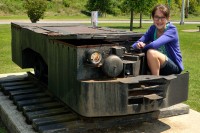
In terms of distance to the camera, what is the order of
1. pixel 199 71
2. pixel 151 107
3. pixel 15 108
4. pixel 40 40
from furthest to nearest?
pixel 199 71
pixel 15 108
pixel 40 40
pixel 151 107

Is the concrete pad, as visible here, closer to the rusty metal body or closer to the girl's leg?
Result: the rusty metal body

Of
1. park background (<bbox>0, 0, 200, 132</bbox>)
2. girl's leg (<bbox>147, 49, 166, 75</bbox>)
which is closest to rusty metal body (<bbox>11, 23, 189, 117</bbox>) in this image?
girl's leg (<bbox>147, 49, 166, 75</bbox>)

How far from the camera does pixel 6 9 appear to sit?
42156 millimetres

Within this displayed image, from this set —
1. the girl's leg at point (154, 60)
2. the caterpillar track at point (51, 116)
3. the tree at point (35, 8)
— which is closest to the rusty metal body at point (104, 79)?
the girl's leg at point (154, 60)

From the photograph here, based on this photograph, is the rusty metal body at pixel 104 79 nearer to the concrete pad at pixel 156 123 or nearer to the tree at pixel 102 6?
the concrete pad at pixel 156 123

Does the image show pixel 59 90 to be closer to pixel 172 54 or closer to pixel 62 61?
pixel 62 61

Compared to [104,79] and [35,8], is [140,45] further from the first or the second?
[35,8]

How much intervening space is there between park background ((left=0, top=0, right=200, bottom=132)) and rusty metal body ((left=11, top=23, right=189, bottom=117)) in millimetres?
2007

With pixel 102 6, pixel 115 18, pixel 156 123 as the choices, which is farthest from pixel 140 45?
pixel 115 18

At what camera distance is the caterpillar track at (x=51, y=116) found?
3.93 meters

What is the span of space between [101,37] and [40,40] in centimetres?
120

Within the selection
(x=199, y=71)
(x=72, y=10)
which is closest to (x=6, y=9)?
(x=72, y=10)

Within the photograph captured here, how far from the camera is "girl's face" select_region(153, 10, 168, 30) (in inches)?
163

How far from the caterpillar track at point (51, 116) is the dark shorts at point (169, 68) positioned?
623mm
